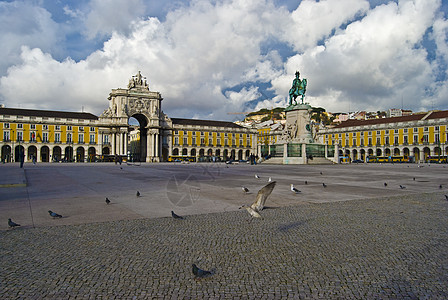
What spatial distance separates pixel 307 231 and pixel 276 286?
2680 mm

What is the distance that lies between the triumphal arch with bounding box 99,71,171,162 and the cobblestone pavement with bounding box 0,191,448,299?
271 ft

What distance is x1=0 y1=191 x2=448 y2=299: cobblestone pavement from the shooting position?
353 cm

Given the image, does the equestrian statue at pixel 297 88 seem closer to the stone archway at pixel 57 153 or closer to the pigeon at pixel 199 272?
the pigeon at pixel 199 272

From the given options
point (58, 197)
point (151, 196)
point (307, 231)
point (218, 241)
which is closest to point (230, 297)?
point (218, 241)

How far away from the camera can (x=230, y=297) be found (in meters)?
3.38

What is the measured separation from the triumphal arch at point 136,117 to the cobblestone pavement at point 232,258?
3257 inches

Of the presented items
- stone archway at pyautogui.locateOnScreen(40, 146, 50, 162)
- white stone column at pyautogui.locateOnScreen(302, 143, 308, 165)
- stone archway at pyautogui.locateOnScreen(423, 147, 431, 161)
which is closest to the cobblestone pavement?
white stone column at pyautogui.locateOnScreen(302, 143, 308, 165)

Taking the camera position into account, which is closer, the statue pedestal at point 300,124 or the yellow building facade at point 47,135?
the statue pedestal at point 300,124

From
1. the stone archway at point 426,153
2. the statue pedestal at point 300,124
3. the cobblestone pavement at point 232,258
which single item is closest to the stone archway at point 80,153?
the statue pedestal at point 300,124

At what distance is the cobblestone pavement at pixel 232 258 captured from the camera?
11.6 feet

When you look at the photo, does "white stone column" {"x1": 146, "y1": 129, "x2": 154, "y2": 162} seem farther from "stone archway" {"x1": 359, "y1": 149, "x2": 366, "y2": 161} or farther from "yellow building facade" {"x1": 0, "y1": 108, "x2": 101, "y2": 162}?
"stone archway" {"x1": 359, "y1": 149, "x2": 366, "y2": 161}

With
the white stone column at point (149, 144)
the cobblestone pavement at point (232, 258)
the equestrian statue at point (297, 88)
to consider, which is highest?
the equestrian statue at point (297, 88)

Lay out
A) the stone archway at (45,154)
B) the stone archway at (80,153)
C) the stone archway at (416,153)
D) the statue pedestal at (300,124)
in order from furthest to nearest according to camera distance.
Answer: the stone archway at (80,153)
the stone archway at (45,154)
the stone archway at (416,153)
the statue pedestal at (300,124)

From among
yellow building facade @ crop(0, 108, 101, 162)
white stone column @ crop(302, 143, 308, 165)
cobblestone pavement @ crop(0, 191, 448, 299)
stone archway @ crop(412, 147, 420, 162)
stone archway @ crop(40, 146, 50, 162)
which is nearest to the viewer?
cobblestone pavement @ crop(0, 191, 448, 299)
